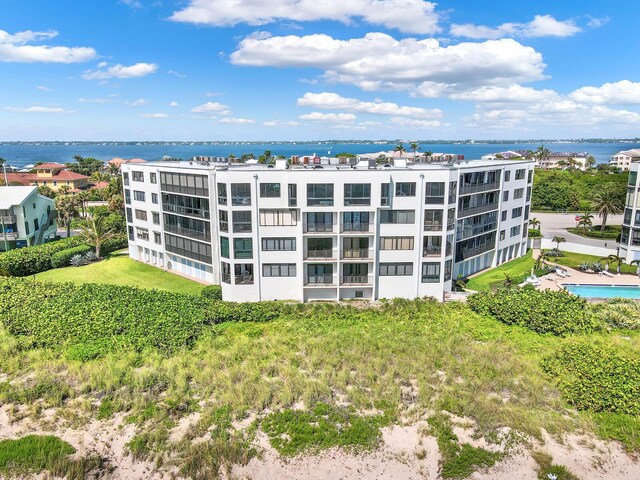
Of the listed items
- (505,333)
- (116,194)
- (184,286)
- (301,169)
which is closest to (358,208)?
(301,169)

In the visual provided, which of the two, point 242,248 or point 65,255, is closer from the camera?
point 242,248

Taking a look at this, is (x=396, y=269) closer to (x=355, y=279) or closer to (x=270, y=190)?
(x=355, y=279)

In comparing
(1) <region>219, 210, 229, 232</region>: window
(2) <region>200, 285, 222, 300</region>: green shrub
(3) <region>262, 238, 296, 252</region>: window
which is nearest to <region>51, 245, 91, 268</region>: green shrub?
(2) <region>200, 285, 222, 300</region>: green shrub

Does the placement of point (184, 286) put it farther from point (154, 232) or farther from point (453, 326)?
point (453, 326)

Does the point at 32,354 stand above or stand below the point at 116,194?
below

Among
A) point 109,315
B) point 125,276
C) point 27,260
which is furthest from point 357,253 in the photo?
point 27,260
